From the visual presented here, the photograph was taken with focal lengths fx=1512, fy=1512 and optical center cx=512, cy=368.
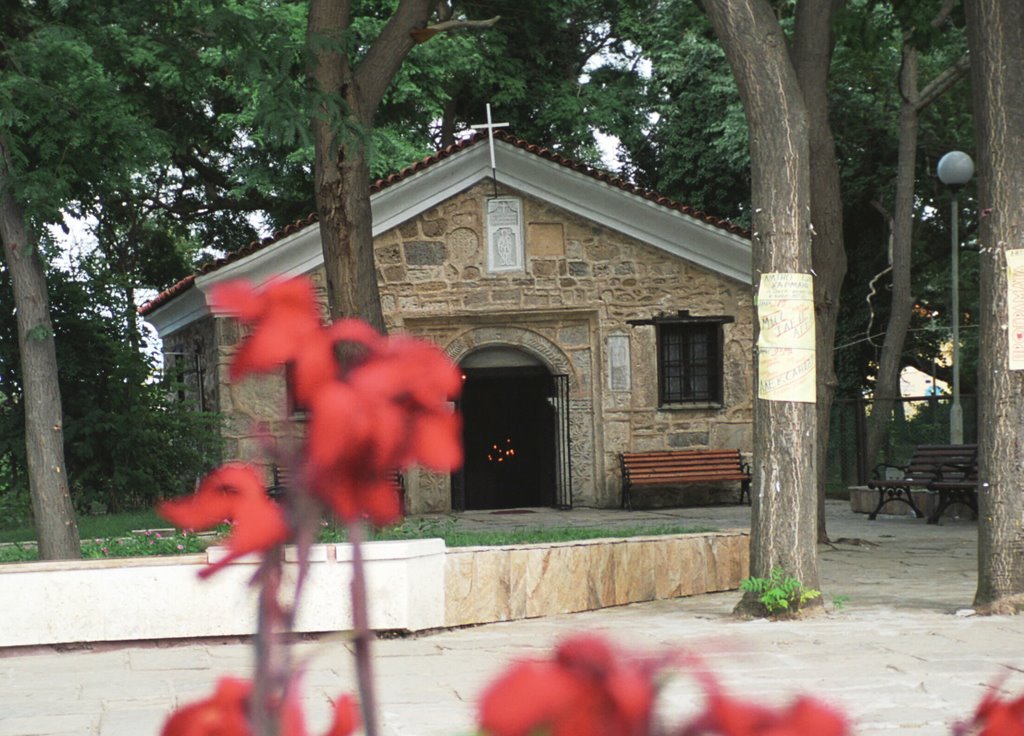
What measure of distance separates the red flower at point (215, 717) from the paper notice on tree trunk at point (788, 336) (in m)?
9.05

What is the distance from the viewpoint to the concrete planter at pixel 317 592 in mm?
9281

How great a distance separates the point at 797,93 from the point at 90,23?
18.1 ft

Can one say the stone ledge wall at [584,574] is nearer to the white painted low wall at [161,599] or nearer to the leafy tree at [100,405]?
the white painted low wall at [161,599]

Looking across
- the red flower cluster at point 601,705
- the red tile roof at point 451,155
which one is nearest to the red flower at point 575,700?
the red flower cluster at point 601,705

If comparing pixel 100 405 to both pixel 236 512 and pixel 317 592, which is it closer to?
pixel 317 592

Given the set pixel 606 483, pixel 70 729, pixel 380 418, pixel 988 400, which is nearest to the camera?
pixel 380 418

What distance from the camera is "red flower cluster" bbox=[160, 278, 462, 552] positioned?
79 centimetres

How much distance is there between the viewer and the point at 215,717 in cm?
87

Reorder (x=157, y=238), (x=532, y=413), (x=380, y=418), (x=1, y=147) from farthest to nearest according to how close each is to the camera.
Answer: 1. (x=157, y=238)
2. (x=532, y=413)
3. (x=1, y=147)
4. (x=380, y=418)

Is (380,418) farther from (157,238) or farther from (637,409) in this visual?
(157,238)

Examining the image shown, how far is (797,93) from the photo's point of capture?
986 centimetres

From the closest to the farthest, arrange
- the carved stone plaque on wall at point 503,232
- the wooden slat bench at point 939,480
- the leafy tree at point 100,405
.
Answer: the leafy tree at point 100,405
the wooden slat bench at point 939,480
the carved stone plaque on wall at point 503,232

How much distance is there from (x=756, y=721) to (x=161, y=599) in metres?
9.15

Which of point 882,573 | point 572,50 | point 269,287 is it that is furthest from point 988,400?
point 572,50
